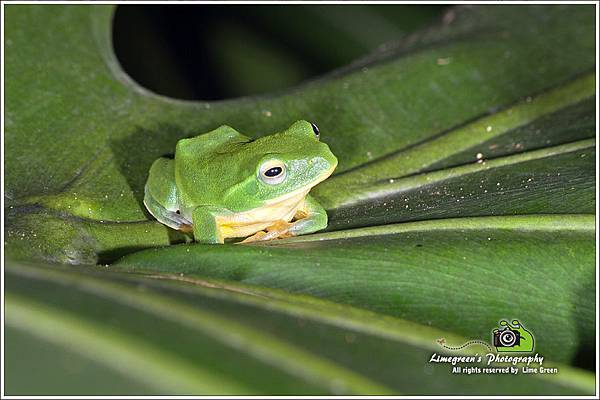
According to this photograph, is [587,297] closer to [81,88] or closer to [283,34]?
[81,88]

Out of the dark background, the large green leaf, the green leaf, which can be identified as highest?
the dark background

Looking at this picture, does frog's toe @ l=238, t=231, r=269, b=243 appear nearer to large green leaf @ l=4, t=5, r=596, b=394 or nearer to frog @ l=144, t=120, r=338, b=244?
frog @ l=144, t=120, r=338, b=244

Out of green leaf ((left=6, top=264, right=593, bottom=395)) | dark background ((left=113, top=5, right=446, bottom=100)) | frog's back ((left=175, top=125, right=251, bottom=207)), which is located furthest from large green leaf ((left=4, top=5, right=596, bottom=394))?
dark background ((left=113, top=5, right=446, bottom=100))

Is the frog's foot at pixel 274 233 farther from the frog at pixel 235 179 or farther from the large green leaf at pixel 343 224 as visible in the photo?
the large green leaf at pixel 343 224

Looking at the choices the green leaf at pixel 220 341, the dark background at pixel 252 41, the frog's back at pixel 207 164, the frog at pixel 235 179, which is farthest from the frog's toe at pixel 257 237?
the dark background at pixel 252 41

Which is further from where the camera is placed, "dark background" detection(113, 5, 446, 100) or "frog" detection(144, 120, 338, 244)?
"dark background" detection(113, 5, 446, 100)

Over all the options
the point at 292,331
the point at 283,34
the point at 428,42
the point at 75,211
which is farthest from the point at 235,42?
the point at 292,331
